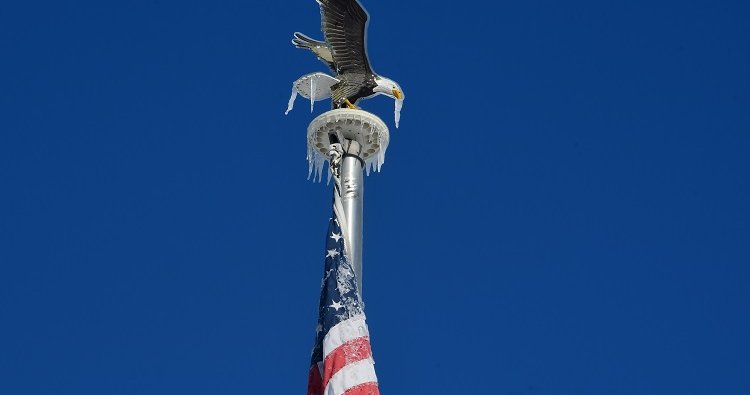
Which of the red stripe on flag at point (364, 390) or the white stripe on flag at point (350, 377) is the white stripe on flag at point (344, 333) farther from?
the red stripe on flag at point (364, 390)

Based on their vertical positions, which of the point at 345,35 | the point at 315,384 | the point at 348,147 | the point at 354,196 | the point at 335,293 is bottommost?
the point at 315,384

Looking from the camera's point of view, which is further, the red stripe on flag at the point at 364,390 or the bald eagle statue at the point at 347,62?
the bald eagle statue at the point at 347,62

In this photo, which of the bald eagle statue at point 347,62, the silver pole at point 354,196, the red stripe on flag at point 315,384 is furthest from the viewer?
the bald eagle statue at point 347,62

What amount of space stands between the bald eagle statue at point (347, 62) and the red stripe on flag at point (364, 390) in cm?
714

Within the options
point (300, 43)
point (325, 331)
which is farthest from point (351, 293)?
point (300, 43)

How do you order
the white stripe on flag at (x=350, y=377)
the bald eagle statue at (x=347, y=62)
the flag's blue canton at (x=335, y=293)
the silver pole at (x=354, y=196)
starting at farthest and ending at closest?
the bald eagle statue at (x=347, y=62) < the silver pole at (x=354, y=196) < the flag's blue canton at (x=335, y=293) < the white stripe on flag at (x=350, y=377)

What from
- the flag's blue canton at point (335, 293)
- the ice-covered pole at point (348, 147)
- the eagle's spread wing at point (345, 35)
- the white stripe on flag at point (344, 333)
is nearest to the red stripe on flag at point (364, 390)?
the white stripe on flag at point (344, 333)

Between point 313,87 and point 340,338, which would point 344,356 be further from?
point 313,87

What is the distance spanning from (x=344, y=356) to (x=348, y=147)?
497cm

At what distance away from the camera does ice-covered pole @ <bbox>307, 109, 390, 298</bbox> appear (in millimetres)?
25016

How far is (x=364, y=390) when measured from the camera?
21828mm

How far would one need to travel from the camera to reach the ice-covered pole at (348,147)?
25.0m

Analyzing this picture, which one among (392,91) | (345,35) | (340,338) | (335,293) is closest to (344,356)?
(340,338)

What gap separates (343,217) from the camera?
24422 millimetres
